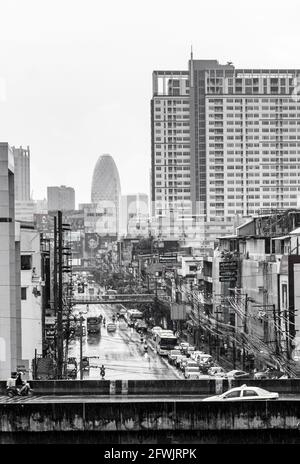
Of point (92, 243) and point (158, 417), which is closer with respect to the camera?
point (158, 417)

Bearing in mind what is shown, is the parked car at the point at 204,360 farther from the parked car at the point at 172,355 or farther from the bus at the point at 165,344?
the bus at the point at 165,344

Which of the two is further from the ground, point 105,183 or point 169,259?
point 105,183

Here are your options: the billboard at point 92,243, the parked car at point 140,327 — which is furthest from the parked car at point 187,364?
the billboard at point 92,243

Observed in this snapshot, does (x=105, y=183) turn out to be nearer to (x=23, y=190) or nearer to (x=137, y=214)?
(x=137, y=214)

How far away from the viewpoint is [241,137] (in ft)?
222

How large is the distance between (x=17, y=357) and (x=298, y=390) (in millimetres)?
6959

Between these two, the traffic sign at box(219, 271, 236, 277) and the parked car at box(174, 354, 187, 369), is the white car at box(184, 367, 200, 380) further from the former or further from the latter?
the traffic sign at box(219, 271, 236, 277)

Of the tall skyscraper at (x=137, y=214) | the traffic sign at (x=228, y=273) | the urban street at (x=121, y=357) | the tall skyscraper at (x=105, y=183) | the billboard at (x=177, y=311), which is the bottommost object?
the urban street at (x=121, y=357)

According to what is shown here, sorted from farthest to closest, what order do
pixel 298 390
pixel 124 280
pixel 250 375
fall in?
pixel 124 280, pixel 250 375, pixel 298 390

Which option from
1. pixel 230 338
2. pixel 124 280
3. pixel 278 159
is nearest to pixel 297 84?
pixel 278 159

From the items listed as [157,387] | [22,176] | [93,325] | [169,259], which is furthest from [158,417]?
[22,176]

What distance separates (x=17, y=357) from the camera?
15.1 meters

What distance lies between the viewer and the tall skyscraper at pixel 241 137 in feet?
219
